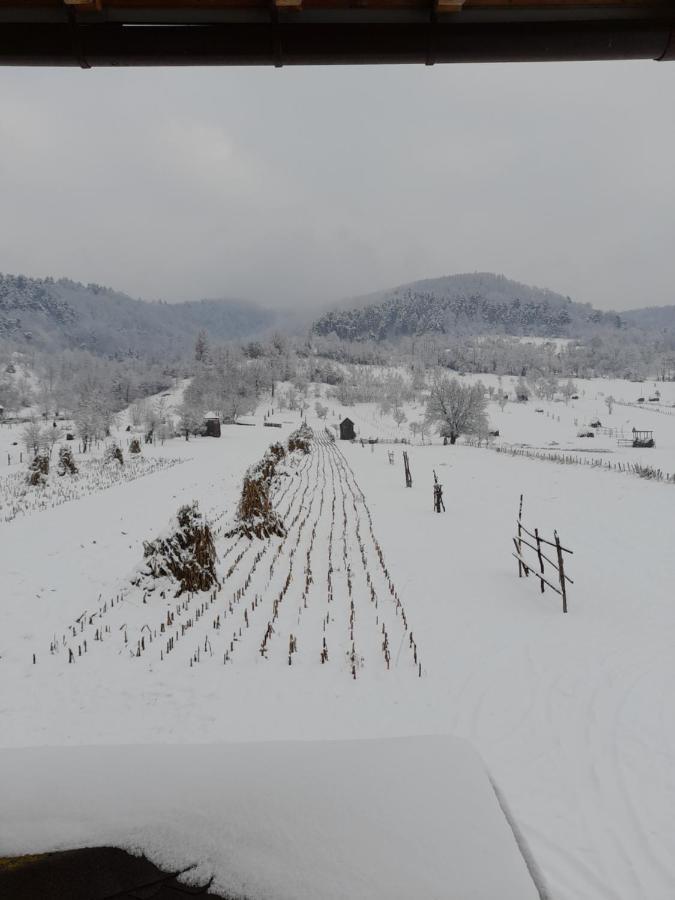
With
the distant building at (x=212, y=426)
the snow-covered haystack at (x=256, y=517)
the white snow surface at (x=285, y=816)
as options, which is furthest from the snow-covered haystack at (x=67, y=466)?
the white snow surface at (x=285, y=816)

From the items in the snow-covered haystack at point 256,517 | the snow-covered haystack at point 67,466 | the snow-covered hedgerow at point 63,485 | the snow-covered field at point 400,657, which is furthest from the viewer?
the snow-covered haystack at point 67,466

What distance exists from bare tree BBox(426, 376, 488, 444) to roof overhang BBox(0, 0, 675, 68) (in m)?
47.3

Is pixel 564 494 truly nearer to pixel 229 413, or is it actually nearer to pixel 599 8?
pixel 599 8

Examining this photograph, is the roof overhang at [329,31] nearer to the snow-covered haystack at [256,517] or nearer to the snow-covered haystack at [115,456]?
the snow-covered haystack at [256,517]

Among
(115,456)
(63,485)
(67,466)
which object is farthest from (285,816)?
(115,456)

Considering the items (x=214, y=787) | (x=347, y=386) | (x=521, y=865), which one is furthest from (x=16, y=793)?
(x=347, y=386)

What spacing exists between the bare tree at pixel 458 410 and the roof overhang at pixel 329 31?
47.3 metres

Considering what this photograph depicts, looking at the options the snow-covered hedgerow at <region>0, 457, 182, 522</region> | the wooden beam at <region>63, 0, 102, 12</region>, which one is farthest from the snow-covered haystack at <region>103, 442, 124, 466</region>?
the wooden beam at <region>63, 0, 102, 12</region>

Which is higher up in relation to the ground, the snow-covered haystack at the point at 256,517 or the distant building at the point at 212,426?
the distant building at the point at 212,426

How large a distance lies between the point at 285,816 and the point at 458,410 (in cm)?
4969

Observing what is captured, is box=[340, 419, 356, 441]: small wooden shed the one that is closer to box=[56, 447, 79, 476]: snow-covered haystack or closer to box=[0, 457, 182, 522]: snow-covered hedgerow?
box=[0, 457, 182, 522]: snow-covered hedgerow

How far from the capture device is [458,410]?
49.2 metres

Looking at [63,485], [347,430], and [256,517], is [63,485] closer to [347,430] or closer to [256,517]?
[256,517]

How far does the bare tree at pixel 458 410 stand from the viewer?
4888 cm
